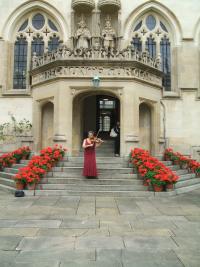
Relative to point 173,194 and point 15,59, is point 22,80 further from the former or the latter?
point 173,194

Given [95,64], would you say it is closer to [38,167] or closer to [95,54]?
[95,54]

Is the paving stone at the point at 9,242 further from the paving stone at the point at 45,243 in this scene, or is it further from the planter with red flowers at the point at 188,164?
the planter with red flowers at the point at 188,164

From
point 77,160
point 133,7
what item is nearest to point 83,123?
point 77,160

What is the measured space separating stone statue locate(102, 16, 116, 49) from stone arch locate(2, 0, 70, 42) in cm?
247

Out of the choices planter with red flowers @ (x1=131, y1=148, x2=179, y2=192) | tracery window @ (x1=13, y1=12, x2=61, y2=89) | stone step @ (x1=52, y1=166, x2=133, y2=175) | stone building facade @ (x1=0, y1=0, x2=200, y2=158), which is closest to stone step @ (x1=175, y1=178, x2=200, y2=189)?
planter with red flowers @ (x1=131, y1=148, x2=179, y2=192)

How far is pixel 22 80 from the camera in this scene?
687 inches

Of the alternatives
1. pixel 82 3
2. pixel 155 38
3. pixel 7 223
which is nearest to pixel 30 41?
pixel 82 3

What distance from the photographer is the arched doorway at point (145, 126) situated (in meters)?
14.8

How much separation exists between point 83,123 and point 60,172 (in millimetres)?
5420

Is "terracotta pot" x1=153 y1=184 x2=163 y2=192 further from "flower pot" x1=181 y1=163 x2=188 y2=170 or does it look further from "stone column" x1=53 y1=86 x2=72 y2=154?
"stone column" x1=53 y1=86 x2=72 y2=154

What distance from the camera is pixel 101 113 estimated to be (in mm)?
17625

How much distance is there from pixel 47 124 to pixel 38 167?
4.82m

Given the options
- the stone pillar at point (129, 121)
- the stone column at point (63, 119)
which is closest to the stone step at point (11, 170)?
the stone column at point (63, 119)

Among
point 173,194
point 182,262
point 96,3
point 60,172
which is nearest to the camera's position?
point 182,262
